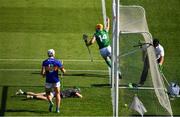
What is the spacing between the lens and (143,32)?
1639 cm

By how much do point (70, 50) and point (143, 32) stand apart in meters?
9.08

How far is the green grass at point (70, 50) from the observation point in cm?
1861

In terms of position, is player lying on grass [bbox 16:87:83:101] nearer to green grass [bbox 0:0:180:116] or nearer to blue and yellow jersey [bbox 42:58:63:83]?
green grass [bbox 0:0:180:116]

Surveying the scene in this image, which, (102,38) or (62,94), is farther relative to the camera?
(102,38)

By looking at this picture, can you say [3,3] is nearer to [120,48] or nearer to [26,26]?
[26,26]

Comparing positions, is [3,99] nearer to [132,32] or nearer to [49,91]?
[49,91]

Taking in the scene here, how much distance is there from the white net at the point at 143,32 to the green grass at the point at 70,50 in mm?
226

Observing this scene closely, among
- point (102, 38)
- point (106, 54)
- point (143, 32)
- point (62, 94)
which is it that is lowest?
point (62, 94)

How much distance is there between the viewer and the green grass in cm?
1861

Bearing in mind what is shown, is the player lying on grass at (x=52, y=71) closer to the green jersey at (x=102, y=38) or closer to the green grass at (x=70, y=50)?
the green grass at (x=70, y=50)

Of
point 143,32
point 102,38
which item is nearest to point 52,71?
point 143,32

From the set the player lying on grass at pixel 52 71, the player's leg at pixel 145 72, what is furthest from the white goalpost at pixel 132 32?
the player lying on grass at pixel 52 71

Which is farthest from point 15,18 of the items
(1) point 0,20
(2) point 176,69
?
(2) point 176,69

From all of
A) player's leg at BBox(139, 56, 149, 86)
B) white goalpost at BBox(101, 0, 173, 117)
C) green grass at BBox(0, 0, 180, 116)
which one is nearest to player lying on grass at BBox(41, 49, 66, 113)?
green grass at BBox(0, 0, 180, 116)
